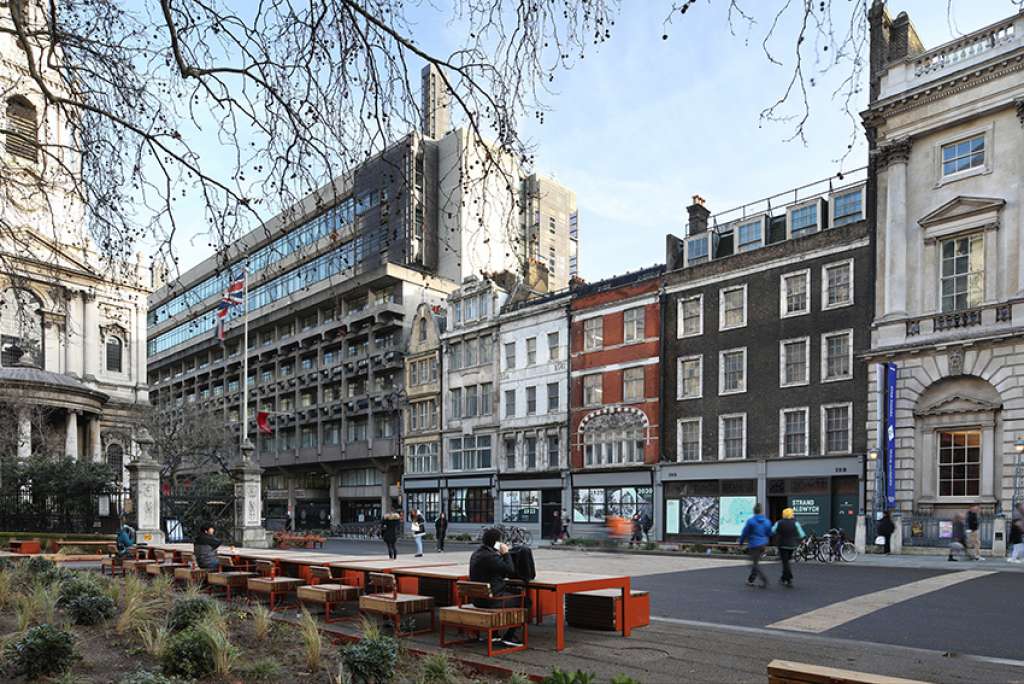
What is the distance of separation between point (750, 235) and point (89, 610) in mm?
33122

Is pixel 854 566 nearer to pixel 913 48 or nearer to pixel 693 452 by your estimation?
pixel 693 452

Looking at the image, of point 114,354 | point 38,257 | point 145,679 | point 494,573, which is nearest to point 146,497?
point 38,257

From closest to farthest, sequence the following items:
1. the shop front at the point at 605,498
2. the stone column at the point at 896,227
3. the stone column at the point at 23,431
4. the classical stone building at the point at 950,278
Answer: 1. the classical stone building at the point at 950,278
2. the stone column at the point at 896,227
3. the shop front at the point at 605,498
4. the stone column at the point at 23,431

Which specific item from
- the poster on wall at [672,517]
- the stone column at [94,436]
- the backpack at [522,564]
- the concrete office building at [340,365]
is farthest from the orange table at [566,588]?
the stone column at [94,436]

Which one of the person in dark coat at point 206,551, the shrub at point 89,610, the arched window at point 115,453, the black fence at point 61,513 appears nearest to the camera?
the shrub at point 89,610

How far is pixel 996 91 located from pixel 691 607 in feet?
79.6

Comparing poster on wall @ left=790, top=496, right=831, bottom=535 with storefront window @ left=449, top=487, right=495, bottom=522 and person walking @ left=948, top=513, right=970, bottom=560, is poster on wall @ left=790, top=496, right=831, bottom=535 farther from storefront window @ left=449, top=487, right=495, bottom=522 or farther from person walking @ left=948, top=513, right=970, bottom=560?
storefront window @ left=449, top=487, right=495, bottom=522

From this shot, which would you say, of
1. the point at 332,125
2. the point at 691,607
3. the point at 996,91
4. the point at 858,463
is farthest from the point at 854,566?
the point at 332,125

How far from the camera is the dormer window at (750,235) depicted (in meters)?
37.7

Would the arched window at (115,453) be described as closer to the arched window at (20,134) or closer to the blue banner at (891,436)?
the arched window at (20,134)

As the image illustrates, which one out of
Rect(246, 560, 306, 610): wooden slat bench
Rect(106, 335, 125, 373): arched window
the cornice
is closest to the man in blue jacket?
Rect(246, 560, 306, 610): wooden slat bench

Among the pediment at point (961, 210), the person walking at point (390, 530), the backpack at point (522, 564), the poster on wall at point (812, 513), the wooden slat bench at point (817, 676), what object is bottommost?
the poster on wall at point (812, 513)

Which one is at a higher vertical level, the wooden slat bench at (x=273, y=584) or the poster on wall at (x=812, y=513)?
the wooden slat bench at (x=273, y=584)

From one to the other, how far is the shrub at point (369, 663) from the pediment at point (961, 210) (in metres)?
28.6
